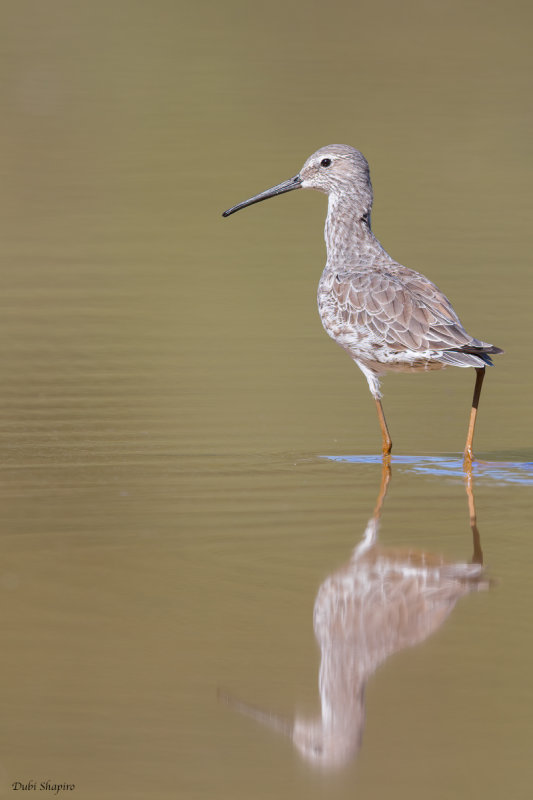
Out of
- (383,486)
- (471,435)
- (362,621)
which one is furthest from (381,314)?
(362,621)

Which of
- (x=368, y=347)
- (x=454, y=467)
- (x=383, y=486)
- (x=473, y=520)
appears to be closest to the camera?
(x=473, y=520)

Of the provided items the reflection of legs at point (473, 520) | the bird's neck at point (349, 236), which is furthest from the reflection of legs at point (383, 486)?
the bird's neck at point (349, 236)

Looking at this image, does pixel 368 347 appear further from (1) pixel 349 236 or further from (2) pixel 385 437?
(1) pixel 349 236

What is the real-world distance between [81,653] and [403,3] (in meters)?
31.3

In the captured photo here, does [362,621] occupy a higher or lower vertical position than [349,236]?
lower

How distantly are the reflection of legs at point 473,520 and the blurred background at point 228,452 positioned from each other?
0.18 ft

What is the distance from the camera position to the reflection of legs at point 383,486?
7473mm

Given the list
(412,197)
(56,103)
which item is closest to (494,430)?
(412,197)

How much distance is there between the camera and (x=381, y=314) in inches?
342

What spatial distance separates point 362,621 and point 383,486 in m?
2.13

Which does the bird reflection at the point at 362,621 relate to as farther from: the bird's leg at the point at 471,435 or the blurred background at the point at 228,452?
the bird's leg at the point at 471,435

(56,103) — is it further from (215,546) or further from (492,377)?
(215,546)
